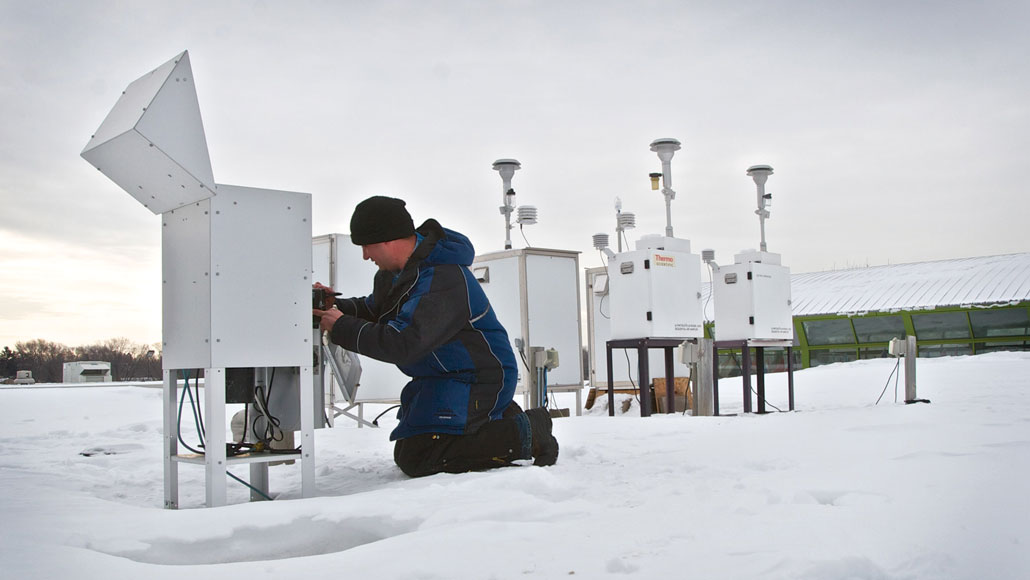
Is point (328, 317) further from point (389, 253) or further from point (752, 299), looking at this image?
point (752, 299)

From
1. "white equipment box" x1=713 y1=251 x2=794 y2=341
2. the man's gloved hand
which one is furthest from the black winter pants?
"white equipment box" x1=713 y1=251 x2=794 y2=341

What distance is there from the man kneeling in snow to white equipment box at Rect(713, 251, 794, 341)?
7.14 metres

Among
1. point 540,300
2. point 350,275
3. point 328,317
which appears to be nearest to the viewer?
point 328,317

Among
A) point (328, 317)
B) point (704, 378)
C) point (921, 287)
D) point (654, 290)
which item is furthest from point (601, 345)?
point (921, 287)

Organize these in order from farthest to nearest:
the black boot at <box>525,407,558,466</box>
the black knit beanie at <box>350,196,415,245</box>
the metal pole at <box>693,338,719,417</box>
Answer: the metal pole at <box>693,338,719,417</box>
the black boot at <box>525,407,558,466</box>
the black knit beanie at <box>350,196,415,245</box>

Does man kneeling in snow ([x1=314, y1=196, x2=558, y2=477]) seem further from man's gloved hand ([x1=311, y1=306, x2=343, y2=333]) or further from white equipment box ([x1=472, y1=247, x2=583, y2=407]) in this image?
white equipment box ([x1=472, y1=247, x2=583, y2=407])

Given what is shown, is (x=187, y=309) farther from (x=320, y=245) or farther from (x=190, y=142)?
(x=320, y=245)

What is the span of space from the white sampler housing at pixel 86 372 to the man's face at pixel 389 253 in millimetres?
16837

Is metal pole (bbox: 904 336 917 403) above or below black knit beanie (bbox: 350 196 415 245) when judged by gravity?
below

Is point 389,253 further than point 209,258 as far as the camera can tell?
Yes

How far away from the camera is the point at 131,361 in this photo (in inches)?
1048

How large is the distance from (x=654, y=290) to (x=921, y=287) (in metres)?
14.0

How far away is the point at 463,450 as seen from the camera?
4078 millimetres

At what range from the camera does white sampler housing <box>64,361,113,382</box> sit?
1872cm
